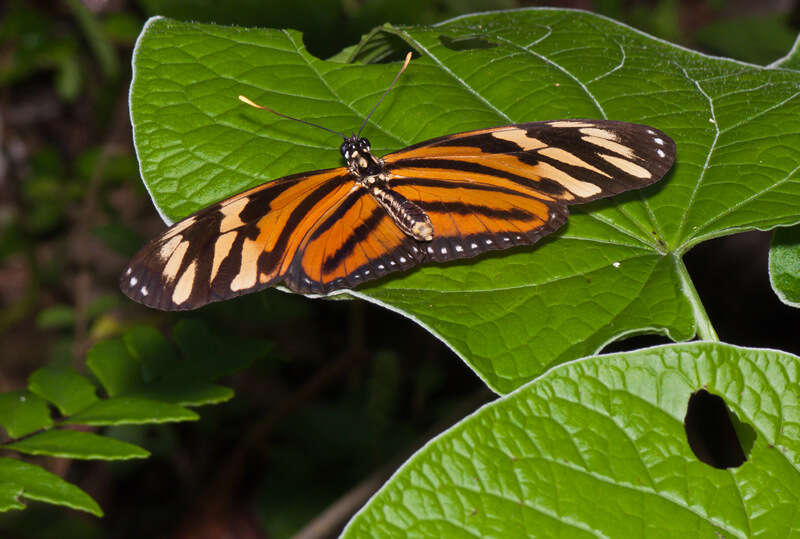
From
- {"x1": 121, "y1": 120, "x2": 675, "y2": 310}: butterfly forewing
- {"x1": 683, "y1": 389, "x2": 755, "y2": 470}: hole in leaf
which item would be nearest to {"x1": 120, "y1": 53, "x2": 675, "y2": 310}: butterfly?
{"x1": 121, "y1": 120, "x2": 675, "y2": 310}: butterfly forewing

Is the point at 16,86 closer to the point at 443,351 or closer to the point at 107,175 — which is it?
the point at 107,175

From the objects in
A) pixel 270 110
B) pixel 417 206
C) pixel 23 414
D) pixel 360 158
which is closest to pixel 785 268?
pixel 417 206

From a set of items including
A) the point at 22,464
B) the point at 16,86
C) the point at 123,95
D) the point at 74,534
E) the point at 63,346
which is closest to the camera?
the point at 22,464

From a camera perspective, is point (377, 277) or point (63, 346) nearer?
point (377, 277)

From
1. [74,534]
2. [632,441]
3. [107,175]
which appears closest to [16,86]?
[107,175]

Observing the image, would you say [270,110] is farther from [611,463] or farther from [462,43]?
[611,463]

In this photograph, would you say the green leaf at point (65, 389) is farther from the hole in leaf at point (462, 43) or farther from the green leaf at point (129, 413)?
the hole in leaf at point (462, 43)
